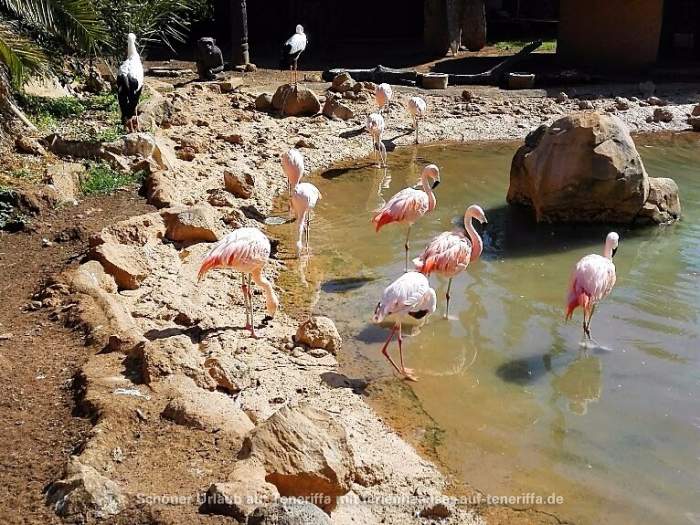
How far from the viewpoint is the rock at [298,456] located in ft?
13.0

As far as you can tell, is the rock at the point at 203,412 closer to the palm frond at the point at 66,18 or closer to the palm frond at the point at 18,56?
the palm frond at the point at 18,56

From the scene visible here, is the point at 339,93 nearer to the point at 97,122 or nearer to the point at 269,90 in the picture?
the point at 269,90

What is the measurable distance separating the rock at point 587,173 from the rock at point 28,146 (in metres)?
5.73

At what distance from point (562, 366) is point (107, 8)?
9.10m

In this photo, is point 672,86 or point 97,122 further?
point 672,86

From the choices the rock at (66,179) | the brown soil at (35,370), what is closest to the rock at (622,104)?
the rock at (66,179)

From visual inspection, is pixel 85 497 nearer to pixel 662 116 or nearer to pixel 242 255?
pixel 242 255

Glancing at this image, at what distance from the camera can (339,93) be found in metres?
15.1

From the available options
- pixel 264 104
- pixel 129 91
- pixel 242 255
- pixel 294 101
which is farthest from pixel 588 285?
pixel 264 104

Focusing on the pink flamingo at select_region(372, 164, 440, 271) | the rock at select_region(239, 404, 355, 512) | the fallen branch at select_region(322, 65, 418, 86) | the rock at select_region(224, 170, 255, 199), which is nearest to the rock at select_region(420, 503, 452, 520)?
the rock at select_region(239, 404, 355, 512)

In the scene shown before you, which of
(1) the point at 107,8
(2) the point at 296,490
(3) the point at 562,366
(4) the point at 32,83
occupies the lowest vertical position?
(3) the point at 562,366

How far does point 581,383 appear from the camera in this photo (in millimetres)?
6262

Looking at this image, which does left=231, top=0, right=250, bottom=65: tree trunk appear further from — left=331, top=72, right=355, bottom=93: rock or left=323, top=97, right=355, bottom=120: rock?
left=323, top=97, right=355, bottom=120: rock

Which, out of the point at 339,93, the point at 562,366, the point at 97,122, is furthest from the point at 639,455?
the point at 339,93
